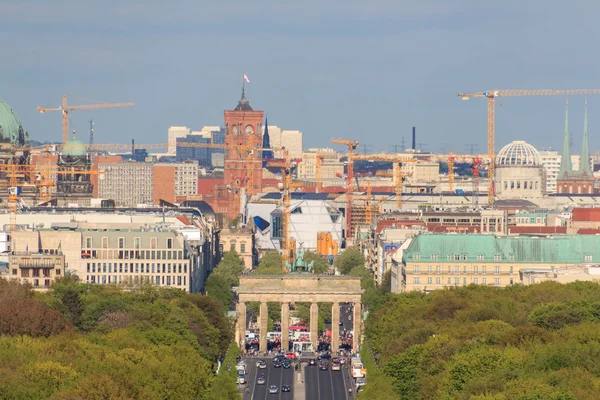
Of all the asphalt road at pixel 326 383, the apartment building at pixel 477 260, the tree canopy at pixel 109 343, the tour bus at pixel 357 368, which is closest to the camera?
the tree canopy at pixel 109 343

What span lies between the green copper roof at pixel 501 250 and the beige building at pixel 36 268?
1162 inches

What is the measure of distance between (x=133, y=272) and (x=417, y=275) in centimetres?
2257

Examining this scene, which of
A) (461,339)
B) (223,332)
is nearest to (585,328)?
(461,339)

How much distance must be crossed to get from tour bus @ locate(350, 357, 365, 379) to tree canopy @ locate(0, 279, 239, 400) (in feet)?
29.8

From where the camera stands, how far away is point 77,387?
116m

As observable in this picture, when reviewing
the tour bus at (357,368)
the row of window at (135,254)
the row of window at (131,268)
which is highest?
the row of window at (135,254)

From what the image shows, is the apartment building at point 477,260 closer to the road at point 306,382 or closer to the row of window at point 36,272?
the road at point 306,382

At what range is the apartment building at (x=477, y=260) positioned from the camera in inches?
7702

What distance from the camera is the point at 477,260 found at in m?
197

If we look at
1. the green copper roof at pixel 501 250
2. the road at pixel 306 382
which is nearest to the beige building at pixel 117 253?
the green copper roof at pixel 501 250

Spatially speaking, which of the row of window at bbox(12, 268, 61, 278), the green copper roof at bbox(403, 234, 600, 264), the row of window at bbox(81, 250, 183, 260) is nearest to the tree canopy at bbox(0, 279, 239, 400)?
the row of window at bbox(12, 268, 61, 278)

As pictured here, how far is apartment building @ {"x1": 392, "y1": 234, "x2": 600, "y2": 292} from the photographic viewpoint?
196 metres

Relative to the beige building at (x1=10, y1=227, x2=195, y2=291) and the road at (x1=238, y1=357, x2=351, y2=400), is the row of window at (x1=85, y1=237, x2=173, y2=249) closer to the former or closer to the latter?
the beige building at (x1=10, y1=227, x2=195, y2=291)

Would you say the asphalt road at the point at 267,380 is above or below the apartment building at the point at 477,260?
below
